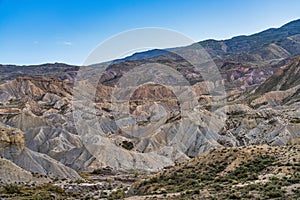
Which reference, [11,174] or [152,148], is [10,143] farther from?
[152,148]

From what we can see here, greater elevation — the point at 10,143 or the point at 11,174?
the point at 10,143

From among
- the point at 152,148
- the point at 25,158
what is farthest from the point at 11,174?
the point at 152,148

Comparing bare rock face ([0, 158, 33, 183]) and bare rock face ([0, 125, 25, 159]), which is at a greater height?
bare rock face ([0, 125, 25, 159])

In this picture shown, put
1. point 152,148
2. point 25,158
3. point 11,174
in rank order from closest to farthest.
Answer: point 11,174 → point 25,158 → point 152,148

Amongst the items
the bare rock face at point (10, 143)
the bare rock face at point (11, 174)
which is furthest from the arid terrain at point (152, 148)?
the bare rock face at point (10, 143)

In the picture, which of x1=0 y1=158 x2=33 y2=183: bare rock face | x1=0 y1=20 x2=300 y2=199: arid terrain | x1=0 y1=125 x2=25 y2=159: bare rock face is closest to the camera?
x1=0 y1=20 x2=300 y2=199: arid terrain

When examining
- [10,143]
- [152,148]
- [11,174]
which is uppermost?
[10,143]

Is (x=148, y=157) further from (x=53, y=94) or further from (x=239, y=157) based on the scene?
(x=53, y=94)

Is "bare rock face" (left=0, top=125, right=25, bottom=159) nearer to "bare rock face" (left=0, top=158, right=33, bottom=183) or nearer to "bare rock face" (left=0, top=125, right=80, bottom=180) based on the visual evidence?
"bare rock face" (left=0, top=125, right=80, bottom=180)

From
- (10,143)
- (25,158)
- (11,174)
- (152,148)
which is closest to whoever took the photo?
(11,174)

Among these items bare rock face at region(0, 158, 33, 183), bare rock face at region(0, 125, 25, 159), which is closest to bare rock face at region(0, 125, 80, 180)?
bare rock face at region(0, 125, 25, 159)

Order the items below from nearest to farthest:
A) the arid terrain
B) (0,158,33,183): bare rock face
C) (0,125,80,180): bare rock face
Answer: the arid terrain → (0,158,33,183): bare rock face → (0,125,80,180): bare rock face

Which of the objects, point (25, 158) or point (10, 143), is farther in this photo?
point (10, 143)
